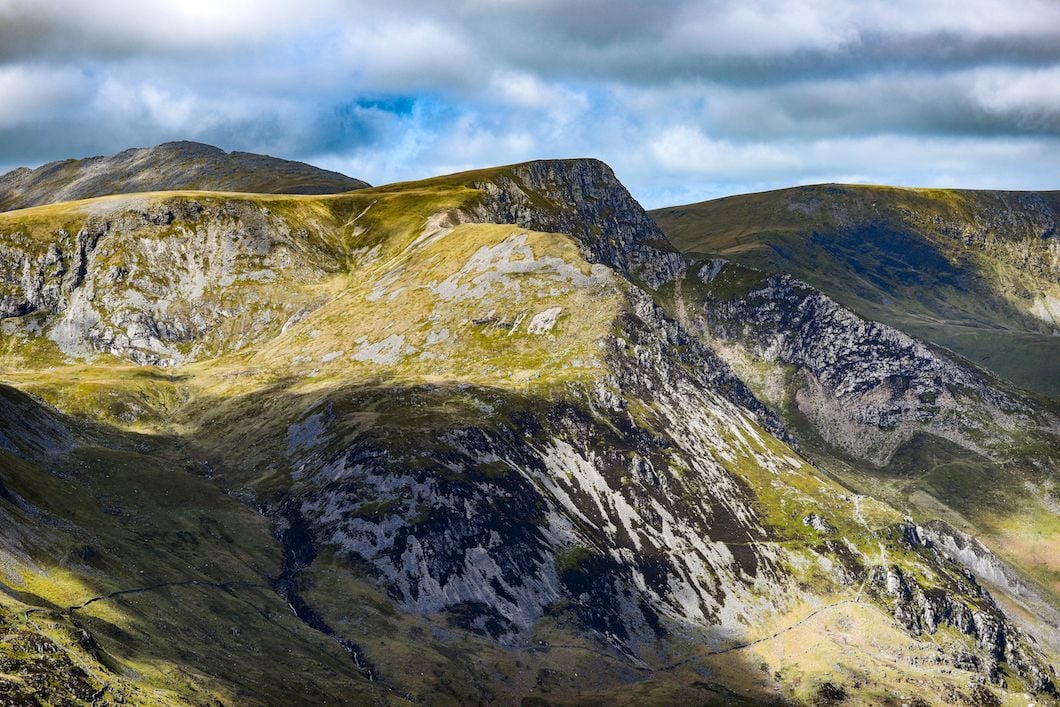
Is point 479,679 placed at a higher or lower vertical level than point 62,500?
lower

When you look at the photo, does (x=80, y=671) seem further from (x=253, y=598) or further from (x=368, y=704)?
(x=253, y=598)

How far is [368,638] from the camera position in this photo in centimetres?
19862

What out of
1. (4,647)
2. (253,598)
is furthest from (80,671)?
(253,598)

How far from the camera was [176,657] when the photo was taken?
15262 centimetres

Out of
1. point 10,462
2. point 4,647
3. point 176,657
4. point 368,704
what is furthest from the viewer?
point 10,462

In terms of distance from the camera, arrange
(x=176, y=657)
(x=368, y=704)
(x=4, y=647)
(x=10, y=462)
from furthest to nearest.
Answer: (x=10, y=462)
(x=368, y=704)
(x=176, y=657)
(x=4, y=647)

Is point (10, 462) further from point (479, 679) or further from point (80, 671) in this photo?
point (479, 679)

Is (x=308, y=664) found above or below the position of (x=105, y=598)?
below

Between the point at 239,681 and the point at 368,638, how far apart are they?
44.8 metres

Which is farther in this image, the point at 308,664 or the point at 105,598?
the point at 308,664

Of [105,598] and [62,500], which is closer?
[105,598]

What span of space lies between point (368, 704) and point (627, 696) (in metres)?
55.0

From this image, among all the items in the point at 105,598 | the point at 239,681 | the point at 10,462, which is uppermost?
the point at 10,462

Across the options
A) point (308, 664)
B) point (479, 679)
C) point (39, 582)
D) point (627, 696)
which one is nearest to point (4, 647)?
point (39, 582)
